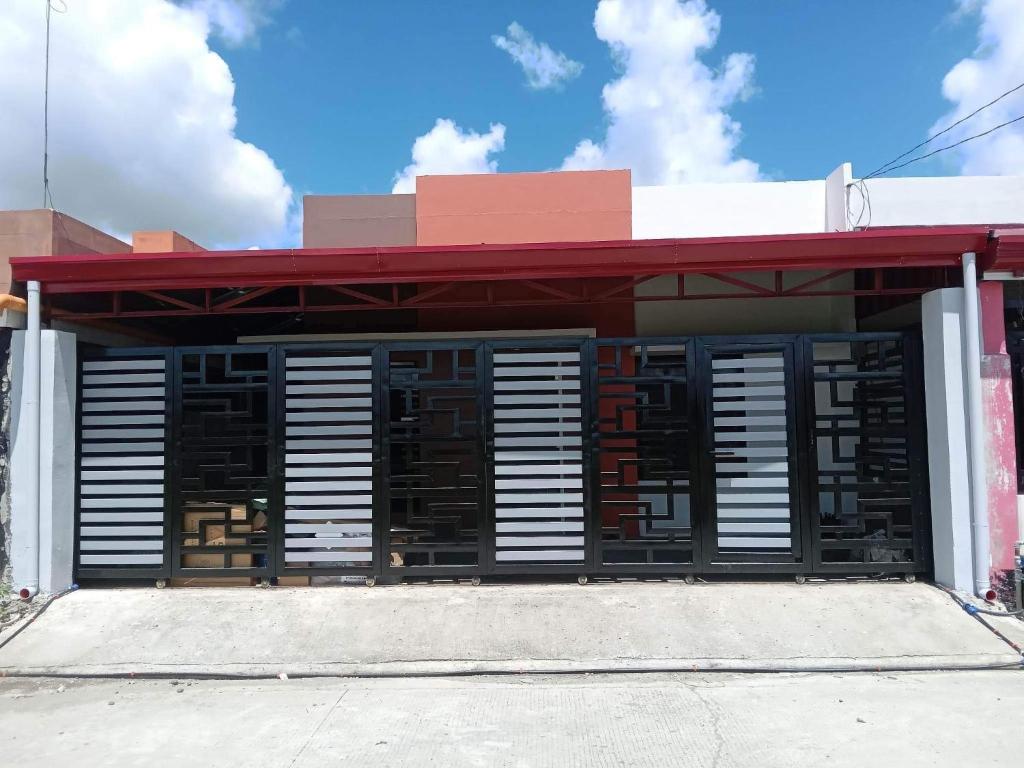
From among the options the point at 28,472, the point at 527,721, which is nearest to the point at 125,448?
the point at 28,472

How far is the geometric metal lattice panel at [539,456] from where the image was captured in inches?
263

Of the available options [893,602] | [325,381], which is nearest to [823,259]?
Answer: [893,602]

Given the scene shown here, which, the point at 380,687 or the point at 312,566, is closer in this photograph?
the point at 380,687

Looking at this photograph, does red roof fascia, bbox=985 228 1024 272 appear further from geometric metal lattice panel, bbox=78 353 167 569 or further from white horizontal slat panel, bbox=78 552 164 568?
white horizontal slat panel, bbox=78 552 164 568

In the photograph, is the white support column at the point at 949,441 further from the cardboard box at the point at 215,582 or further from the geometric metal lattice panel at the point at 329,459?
the cardboard box at the point at 215,582

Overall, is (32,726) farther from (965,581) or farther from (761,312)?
(761,312)

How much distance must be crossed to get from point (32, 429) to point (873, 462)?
8.25 metres

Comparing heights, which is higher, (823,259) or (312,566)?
(823,259)

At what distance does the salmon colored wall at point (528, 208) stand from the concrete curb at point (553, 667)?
5638 millimetres

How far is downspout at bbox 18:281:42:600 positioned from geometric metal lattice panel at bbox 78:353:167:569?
454mm

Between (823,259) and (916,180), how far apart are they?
421cm

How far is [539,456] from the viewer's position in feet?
22.2

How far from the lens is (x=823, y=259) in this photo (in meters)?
6.23

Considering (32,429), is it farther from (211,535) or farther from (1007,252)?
(1007,252)
